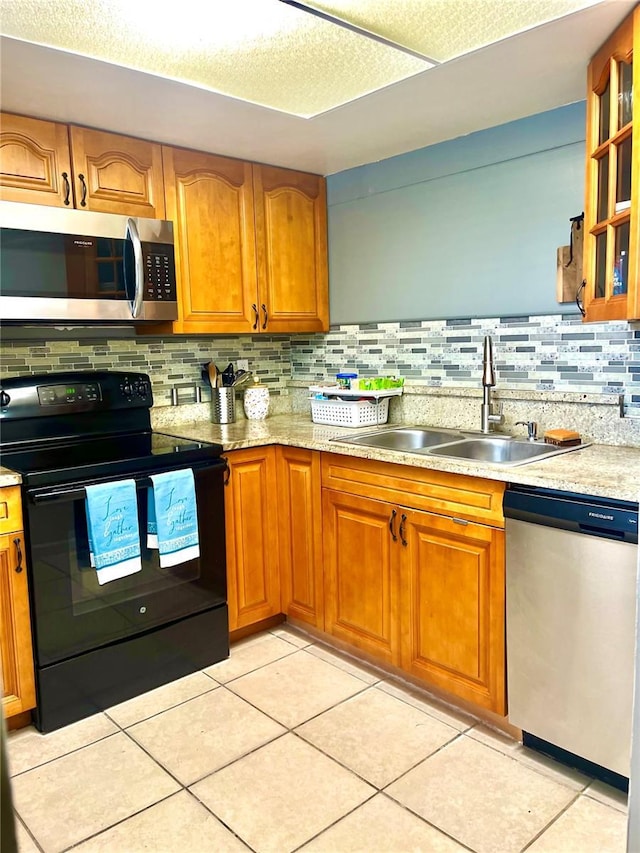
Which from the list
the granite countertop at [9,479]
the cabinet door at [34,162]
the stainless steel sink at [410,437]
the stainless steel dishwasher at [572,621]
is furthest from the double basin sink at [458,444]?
the cabinet door at [34,162]

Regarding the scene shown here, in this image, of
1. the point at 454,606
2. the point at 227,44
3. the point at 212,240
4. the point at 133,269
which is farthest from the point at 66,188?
the point at 454,606

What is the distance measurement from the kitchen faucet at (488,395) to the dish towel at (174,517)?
1.16 m

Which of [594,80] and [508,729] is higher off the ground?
[594,80]

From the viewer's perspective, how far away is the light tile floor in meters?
1.70

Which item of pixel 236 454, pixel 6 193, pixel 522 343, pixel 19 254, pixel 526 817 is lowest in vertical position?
pixel 526 817

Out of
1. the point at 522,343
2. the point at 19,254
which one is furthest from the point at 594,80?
the point at 19,254

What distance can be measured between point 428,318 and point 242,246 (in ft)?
2.98

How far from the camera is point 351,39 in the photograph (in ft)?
6.08

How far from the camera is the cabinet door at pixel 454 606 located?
81.6 inches

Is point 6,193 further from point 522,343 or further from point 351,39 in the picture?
point 522,343

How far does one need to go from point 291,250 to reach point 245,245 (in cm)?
29

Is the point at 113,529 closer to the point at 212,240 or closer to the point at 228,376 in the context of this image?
the point at 228,376

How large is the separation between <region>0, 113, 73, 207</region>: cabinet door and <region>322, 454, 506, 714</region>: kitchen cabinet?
144 centimetres

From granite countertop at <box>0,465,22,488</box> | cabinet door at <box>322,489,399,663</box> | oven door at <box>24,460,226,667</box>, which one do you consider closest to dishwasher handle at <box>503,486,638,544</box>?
cabinet door at <box>322,489,399,663</box>
